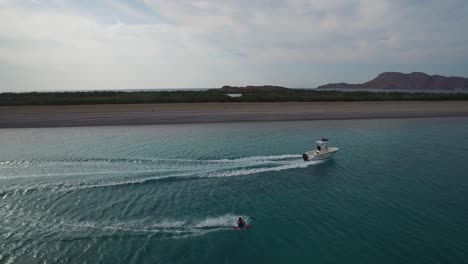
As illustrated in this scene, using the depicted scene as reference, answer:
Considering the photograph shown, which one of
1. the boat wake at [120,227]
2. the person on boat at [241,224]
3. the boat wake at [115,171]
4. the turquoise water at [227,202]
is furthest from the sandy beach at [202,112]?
the person on boat at [241,224]

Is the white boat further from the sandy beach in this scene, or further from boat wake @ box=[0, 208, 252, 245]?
the sandy beach

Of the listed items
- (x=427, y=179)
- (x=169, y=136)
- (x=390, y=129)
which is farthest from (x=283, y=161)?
(x=390, y=129)

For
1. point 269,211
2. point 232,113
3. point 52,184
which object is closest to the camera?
point 269,211

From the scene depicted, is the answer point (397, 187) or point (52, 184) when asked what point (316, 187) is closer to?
point (397, 187)

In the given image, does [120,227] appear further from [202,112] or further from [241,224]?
[202,112]

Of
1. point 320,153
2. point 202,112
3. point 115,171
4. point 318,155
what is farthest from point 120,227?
point 202,112

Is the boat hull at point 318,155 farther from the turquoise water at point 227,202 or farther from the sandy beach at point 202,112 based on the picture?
the sandy beach at point 202,112
